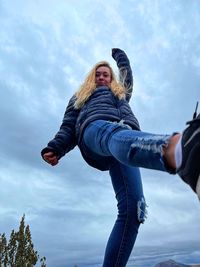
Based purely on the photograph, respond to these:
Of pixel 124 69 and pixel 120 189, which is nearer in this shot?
pixel 120 189

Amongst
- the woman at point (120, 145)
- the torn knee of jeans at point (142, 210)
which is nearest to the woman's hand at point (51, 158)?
the woman at point (120, 145)

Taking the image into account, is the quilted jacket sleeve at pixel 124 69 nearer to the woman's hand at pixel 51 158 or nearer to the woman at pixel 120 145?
the woman at pixel 120 145

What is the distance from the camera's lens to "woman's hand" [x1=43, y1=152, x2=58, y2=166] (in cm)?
395

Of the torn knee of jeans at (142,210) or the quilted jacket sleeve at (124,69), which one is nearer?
the torn knee of jeans at (142,210)

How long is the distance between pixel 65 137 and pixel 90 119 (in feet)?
1.89

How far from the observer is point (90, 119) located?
361 cm

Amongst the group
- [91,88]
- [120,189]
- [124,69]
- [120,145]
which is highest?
[124,69]

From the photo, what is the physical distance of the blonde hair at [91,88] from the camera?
13.9 feet

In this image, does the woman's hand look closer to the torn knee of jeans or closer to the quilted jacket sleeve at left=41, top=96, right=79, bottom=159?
the quilted jacket sleeve at left=41, top=96, right=79, bottom=159

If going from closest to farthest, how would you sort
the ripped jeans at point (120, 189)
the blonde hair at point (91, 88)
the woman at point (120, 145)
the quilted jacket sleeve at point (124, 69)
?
the woman at point (120, 145) < the ripped jeans at point (120, 189) < the blonde hair at point (91, 88) < the quilted jacket sleeve at point (124, 69)

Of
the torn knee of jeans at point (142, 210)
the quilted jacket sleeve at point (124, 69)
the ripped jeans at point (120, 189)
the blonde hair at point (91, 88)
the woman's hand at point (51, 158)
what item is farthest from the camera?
the quilted jacket sleeve at point (124, 69)

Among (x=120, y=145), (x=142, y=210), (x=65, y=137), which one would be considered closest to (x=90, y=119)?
(x=65, y=137)

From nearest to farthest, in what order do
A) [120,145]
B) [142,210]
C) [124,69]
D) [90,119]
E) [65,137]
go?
[120,145], [90,119], [142,210], [65,137], [124,69]

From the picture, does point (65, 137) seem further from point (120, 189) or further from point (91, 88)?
point (120, 189)
